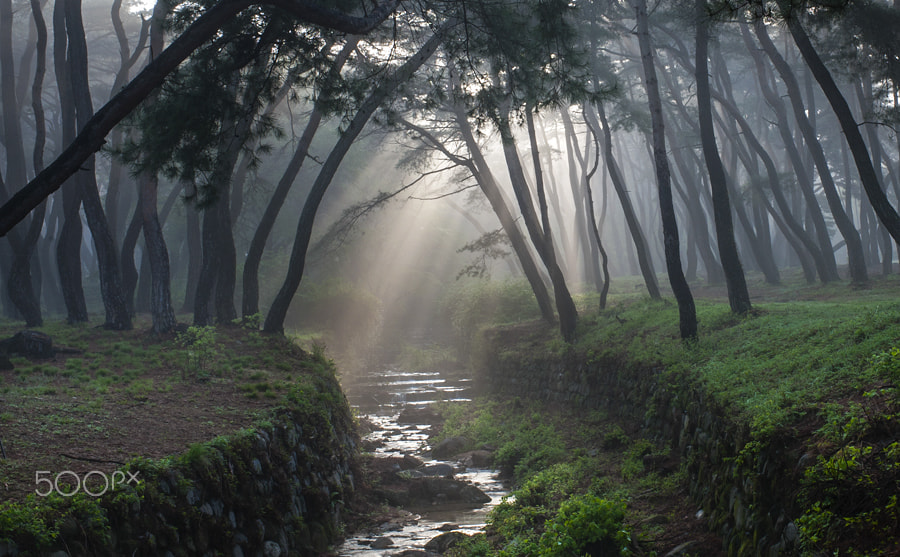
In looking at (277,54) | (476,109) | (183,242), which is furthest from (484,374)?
(183,242)

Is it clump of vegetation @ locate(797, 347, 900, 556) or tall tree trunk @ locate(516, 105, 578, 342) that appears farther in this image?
tall tree trunk @ locate(516, 105, 578, 342)

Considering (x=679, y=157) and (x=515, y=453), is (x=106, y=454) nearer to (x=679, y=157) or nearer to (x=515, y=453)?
(x=515, y=453)

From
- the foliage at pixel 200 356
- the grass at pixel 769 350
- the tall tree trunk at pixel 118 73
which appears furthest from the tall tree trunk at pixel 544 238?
the tall tree trunk at pixel 118 73

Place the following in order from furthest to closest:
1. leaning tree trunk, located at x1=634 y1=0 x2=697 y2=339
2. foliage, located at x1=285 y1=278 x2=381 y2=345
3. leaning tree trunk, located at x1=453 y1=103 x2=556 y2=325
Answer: foliage, located at x1=285 y1=278 x2=381 y2=345 < leaning tree trunk, located at x1=453 y1=103 x2=556 y2=325 < leaning tree trunk, located at x1=634 y1=0 x2=697 y2=339

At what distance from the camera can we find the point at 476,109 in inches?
413

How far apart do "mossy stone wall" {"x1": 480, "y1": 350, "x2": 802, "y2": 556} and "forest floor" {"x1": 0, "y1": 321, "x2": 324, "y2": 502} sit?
495 centimetres

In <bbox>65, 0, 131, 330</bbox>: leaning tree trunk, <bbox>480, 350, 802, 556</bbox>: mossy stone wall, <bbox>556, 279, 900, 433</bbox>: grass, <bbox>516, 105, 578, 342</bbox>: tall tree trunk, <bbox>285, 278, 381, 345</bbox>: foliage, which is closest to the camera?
<bbox>480, 350, 802, 556</bbox>: mossy stone wall

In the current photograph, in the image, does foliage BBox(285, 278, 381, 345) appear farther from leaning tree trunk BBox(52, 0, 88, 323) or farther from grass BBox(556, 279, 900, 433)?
grass BBox(556, 279, 900, 433)

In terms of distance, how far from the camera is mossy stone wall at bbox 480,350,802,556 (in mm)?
5203

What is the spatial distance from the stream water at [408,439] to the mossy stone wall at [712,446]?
8.77 ft

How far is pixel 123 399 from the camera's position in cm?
854

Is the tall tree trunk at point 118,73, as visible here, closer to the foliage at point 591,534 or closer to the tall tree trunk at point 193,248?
the tall tree trunk at point 193,248

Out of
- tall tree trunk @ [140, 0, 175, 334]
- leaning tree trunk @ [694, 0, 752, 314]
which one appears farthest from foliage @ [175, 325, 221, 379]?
leaning tree trunk @ [694, 0, 752, 314]

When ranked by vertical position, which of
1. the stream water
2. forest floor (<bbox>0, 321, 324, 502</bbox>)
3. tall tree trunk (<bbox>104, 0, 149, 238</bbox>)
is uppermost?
tall tree trunk (<bbox>104, 0, 149, 238</bbox>)
